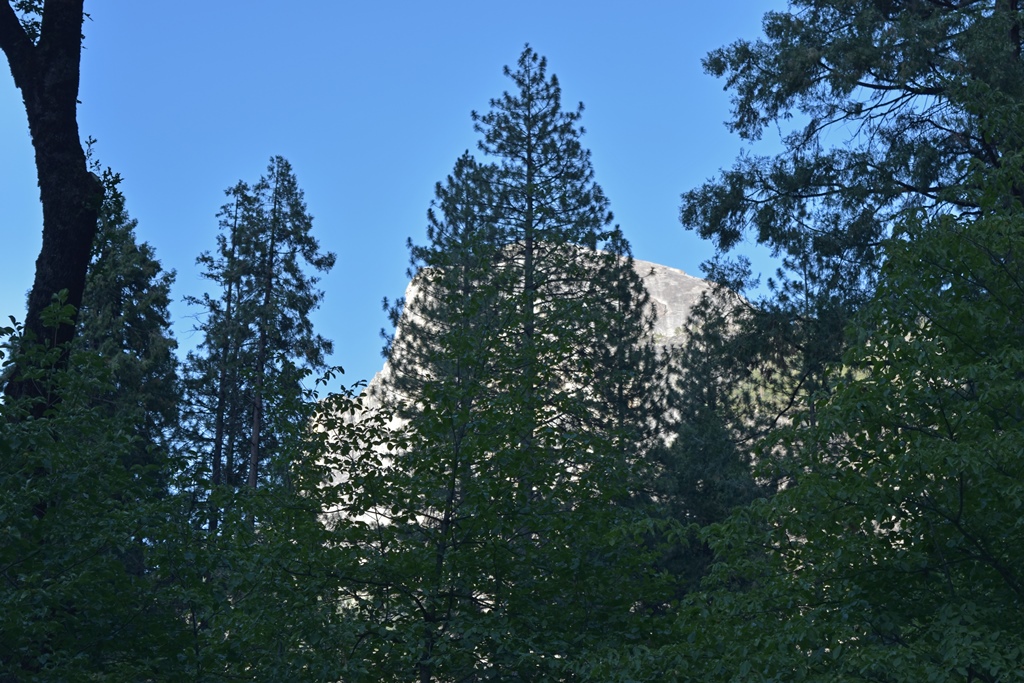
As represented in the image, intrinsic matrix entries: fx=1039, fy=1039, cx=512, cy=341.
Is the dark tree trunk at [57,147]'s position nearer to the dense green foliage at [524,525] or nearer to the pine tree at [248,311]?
the dense green foliage at [524,525]

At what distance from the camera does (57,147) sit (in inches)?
402

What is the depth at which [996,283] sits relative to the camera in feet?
30.7

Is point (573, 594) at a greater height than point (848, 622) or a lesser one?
greater

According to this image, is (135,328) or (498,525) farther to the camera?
(135,328)

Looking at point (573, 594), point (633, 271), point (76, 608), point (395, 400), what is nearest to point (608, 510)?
point (573, 594)

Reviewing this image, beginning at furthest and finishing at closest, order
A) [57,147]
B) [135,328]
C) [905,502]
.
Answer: [135,328]
[57,147]
[905,502]

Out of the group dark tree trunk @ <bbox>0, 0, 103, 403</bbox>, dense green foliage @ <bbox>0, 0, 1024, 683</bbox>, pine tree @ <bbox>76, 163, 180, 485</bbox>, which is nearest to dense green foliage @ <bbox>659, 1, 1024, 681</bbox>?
dense green foliage @ <bbox>0, 0, 1024, 683</bbox>

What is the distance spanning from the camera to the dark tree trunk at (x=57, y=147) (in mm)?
9828

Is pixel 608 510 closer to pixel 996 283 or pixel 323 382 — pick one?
pixel 323 382

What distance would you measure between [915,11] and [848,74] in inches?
74.2

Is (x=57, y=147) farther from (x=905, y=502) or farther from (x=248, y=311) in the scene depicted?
(x=248, y=311)

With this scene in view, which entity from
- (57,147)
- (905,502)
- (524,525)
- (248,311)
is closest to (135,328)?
(248,311)

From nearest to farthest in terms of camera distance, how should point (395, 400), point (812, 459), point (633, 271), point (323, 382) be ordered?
1. point (812, 459)
2. point (323, 382)
3. point (395, 400)
4. point (633, 271)

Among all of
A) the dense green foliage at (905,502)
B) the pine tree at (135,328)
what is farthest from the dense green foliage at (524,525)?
the pine tree at (135,328)
